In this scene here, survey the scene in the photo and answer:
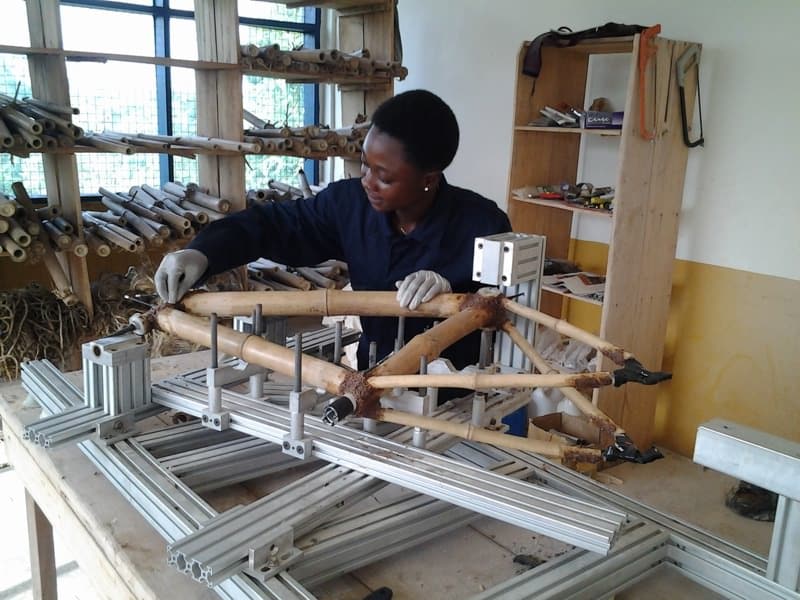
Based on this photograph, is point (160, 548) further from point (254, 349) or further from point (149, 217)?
point (149, 217)

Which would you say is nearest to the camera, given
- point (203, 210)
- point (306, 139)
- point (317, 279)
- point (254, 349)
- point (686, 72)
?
point (254, 349)

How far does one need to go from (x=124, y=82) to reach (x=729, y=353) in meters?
3.49

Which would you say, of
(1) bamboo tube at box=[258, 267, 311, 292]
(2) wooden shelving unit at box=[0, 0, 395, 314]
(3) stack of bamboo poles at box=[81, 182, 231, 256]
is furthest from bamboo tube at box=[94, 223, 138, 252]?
(1) bamboo tube at box=[258, 267, 311, 292]

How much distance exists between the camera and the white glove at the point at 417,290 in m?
1.45

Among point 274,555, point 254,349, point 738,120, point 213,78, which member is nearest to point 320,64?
point 213,78

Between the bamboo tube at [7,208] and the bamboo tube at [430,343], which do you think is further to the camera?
the bamboo tube at [7,208]

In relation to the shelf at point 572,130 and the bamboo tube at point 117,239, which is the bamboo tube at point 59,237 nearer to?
the bamboo tube at point 117,239

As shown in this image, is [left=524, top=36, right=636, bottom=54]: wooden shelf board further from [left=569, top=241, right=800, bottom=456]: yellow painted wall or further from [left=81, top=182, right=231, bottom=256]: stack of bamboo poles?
[left=81, top=182, right=231, bottom=256]: stack of bamboo poles

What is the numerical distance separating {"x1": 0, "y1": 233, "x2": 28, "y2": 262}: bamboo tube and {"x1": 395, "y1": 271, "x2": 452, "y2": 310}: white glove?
1.85 meters

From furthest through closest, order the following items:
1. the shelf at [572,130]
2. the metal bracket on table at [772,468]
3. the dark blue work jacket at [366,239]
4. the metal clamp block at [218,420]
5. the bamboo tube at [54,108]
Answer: the shelf at [572,130], the bamboo tube at [54,108], the dark blue work jacket at [366,239], the metal clamp block at [218,420], the metal bracket on table at [772,468]

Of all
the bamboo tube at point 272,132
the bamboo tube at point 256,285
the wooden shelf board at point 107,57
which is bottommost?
the bamboo tube at point 256,285

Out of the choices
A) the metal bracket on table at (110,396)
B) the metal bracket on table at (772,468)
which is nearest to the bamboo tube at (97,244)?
the metal bracket on table at (110,396)

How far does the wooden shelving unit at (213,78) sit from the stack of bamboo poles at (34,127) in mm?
49

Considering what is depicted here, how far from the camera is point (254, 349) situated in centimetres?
139
